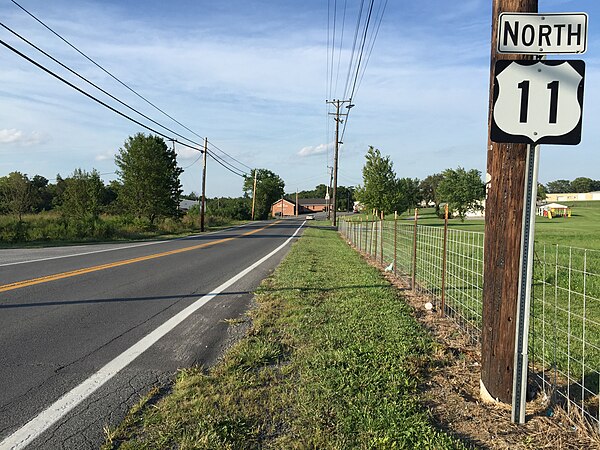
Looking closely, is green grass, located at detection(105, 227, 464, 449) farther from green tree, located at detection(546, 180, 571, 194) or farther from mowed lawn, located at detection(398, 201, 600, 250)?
green tree, located at detection(546, 180, 571, 194)

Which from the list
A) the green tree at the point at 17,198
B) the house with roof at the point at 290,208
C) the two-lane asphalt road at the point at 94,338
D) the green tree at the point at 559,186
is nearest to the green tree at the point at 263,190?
the house with roof at the point at 290,208

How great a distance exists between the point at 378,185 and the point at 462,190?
37842 mm

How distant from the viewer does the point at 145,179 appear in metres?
39.9

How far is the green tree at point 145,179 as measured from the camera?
39.8 m

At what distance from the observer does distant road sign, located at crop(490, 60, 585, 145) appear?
305cm

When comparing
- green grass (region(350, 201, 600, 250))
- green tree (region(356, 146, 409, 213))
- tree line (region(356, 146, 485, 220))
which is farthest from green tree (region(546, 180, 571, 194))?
green tree (region(356, 146, 409, 213))

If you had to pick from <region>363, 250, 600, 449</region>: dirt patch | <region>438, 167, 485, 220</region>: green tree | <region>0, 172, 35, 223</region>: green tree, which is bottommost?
<region>363, 250, 600, 449</region>: dirt patch

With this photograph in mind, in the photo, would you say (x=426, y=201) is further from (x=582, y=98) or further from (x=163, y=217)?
(x=582, y=98)

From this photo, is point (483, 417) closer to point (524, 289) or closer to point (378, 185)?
point (524, 289)

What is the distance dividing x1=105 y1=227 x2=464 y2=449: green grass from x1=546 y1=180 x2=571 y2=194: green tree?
170064mm

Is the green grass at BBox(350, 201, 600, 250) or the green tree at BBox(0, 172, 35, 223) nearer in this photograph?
the green grass at BBox(350, 201, 600, 250)

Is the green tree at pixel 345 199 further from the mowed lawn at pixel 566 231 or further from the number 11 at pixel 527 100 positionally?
the number 11 at pixel 527 100

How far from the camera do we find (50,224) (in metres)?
25.6

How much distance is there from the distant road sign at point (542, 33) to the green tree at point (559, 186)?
171093 millimetres
